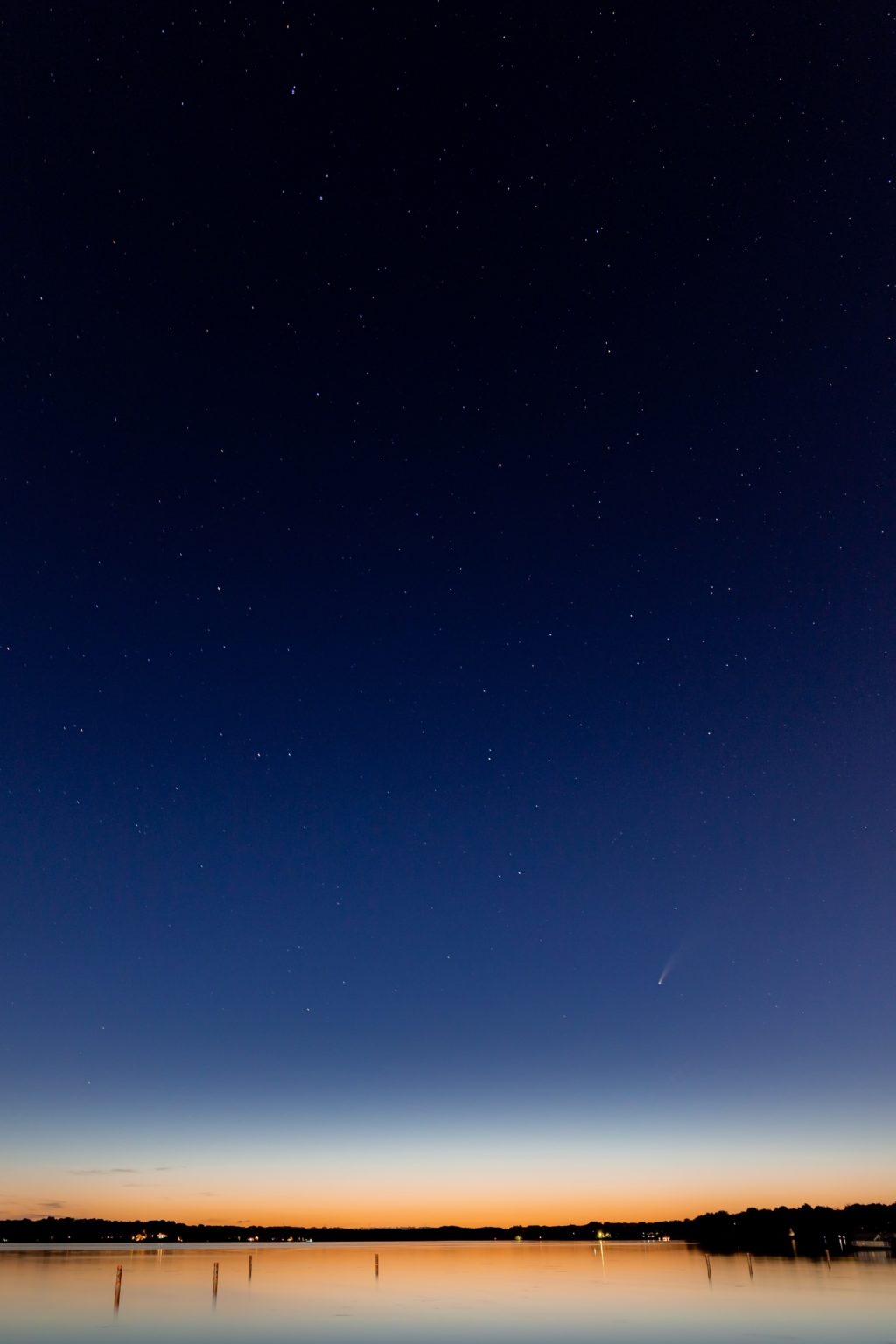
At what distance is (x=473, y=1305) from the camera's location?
159ft

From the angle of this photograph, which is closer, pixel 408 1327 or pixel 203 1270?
pixel 408 1327

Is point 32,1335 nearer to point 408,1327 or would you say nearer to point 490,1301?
point 408,1327

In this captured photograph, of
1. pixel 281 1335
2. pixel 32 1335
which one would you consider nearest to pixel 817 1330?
pixel 281 1335

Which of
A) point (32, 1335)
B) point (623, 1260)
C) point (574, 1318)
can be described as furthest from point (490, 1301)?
point (623, 1260)

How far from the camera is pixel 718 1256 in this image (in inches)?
3679

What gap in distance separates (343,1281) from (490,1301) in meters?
22.8

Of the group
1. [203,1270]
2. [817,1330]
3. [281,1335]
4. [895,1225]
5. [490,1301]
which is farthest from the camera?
[895,1225]

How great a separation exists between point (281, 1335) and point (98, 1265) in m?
66.2

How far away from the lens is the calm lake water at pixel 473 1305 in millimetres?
36812

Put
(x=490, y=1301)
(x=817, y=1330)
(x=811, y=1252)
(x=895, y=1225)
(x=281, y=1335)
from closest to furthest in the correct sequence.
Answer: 1. (x=817, y=1330)
2. (x=281, y=1335)
3. (x=490, y=1301)
4. (x=811, y=1252)
5. (x=895, y=1225)

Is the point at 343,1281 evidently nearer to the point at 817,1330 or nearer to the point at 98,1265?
the point at 98,1265

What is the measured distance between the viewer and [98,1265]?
90.8m

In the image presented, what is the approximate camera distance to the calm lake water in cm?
3681

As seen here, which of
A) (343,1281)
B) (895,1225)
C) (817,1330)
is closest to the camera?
(817,1330)
